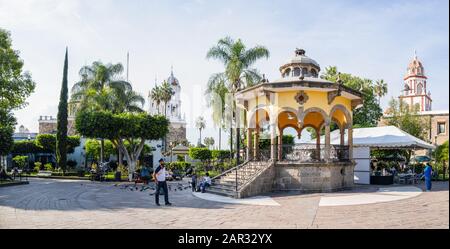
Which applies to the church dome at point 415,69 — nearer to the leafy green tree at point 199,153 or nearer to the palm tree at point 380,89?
the palm tree at point 380,89

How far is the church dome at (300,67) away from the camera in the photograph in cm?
1730

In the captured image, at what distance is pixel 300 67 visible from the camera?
17297mm

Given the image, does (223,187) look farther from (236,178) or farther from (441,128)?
(441,128)

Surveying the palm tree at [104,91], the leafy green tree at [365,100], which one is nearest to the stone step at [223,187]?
the palm tree at [104,91]

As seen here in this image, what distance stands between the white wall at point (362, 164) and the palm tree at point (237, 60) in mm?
8654

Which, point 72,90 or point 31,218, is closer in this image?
point 31,218

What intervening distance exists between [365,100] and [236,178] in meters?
22.7
